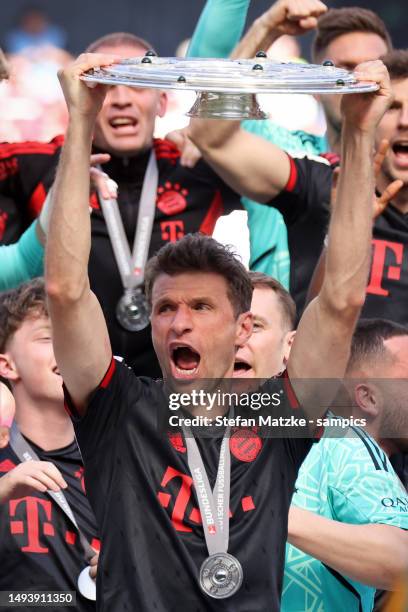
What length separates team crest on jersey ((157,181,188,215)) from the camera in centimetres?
584

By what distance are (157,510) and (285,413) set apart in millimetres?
426

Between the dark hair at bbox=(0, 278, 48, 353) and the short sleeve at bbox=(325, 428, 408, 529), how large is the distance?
116cm

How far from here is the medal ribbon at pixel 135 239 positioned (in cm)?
570

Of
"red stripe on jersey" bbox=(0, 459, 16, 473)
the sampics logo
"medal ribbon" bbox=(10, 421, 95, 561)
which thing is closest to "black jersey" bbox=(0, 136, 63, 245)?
"medal ribbon" bbox=(10, 421, 95, 561)

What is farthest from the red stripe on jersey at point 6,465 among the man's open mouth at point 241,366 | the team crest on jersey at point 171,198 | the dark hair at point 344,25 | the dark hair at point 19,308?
the dark hair at point 344,25

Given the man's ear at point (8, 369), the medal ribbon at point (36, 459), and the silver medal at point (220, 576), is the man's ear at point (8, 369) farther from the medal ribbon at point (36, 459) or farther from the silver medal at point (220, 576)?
the silver medal at point (220, 576)

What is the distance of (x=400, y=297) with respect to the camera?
18.6 ft

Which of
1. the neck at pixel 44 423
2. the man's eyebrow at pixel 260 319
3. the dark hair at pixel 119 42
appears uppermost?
the dark hair at pixel 119 42

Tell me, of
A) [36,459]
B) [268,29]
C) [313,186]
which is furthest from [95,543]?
[268,29]

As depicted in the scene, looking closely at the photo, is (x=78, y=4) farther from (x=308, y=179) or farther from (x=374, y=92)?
(x=374, y=92)

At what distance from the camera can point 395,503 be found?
177 inches

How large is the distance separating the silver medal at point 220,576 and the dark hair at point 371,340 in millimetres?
1400

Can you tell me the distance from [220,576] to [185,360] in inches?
24.3

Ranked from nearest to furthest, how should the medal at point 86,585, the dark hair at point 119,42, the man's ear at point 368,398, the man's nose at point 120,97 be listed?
the medal at point 86,585 → the man's ear at point 368,398 → the man's nose at point 120,97 → the dark hair at point 119,42
